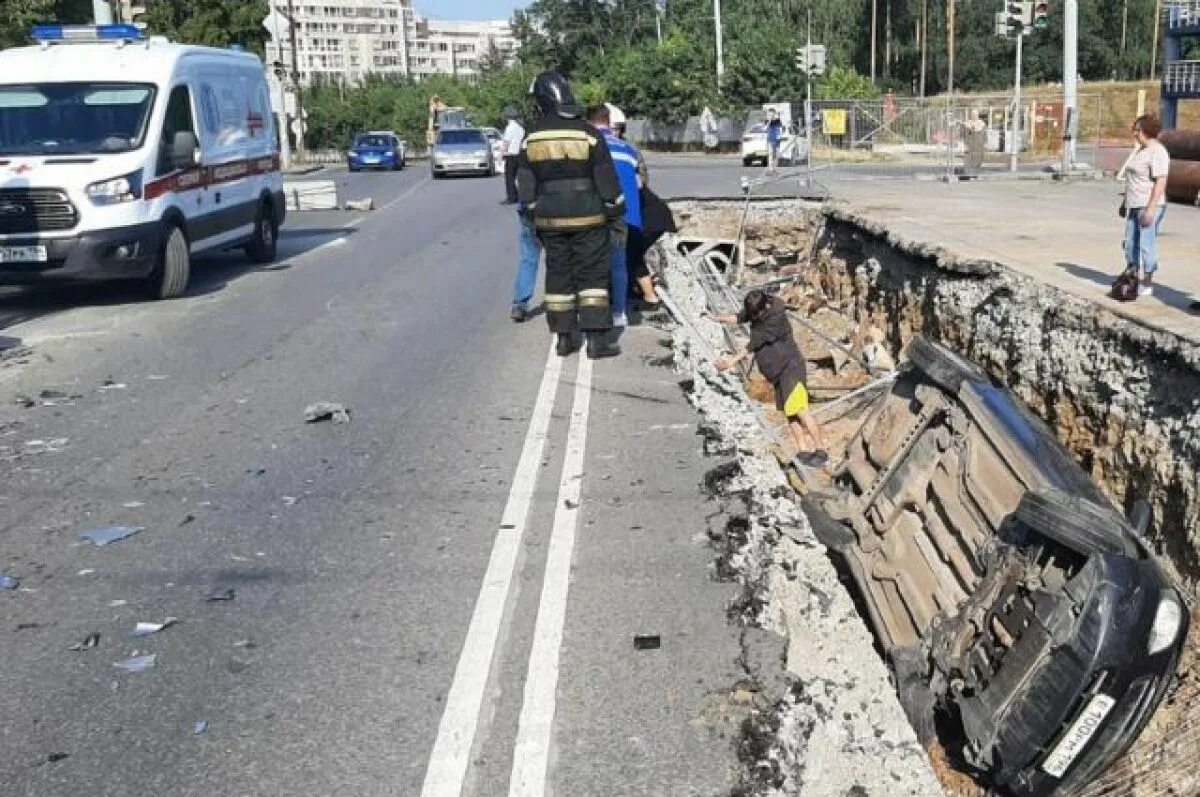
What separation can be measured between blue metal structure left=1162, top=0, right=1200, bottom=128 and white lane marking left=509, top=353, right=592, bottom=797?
901 inches

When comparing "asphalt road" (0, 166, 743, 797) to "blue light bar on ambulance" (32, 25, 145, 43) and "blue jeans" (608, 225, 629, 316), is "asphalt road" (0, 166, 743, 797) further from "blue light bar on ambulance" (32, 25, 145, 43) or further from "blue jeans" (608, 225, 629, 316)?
"blue light bar on ambulance" (32, 25, 145, 43)

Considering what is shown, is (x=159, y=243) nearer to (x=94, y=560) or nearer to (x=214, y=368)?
(x=214, y=368)

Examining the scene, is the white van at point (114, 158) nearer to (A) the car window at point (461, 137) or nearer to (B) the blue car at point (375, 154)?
(A) the car window at point (461, 137)

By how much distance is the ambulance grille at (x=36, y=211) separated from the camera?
1182 cm

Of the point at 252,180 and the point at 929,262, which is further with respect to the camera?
the point at 252,180

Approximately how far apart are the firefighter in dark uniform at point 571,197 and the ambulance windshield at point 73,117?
18.5 feet

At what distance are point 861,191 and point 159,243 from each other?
41.3ft

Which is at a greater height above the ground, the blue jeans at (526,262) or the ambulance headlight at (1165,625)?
the blue jeans at (526,262)

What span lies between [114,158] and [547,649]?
31.5 ft

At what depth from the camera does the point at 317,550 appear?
540cm

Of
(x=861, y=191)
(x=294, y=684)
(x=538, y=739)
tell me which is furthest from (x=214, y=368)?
(x=861, y=191)

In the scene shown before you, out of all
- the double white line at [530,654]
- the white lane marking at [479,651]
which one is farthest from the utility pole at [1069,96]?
the white lane marking at [479,651]

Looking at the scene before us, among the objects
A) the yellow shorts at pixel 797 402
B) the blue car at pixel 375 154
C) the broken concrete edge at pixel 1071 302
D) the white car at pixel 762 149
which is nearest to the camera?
the broken concrete edge at pixel 1071 302

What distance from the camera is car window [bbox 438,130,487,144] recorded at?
36.6m
